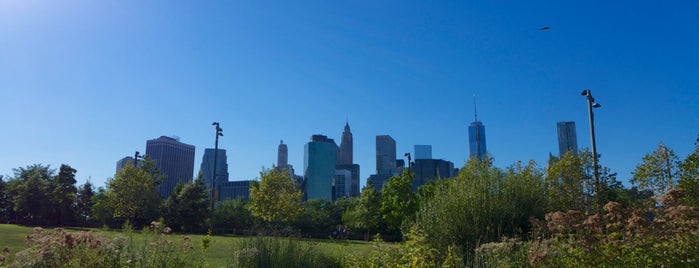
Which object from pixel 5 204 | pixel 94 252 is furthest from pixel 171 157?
pixel 94 252

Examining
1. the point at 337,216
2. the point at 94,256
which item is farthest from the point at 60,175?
the point at 94,256

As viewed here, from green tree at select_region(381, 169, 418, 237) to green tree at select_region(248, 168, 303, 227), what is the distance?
5.42 meters

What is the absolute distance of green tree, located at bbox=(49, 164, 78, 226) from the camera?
3353 centimetres

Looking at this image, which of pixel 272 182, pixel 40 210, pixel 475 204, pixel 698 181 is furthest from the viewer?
pixel 40 210

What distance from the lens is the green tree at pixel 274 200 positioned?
27.9m

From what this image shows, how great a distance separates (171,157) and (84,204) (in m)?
56.4

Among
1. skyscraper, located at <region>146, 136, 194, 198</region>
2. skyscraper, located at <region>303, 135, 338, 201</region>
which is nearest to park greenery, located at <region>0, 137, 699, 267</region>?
skyscraper, located at <region>146, 136, 194, 198</region>

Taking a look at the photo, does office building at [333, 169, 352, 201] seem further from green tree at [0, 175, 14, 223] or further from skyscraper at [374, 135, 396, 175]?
green tree at [0, 175, 14, 223]

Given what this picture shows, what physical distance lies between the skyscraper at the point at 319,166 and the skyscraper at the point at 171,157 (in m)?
31.8

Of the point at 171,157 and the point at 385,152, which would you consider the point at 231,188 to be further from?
the point at 385,152

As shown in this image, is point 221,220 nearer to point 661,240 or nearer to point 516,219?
point 516,219

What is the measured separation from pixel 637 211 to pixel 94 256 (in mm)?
6861

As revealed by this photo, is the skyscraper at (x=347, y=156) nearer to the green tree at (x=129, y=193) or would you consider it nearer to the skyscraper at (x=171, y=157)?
the skyscraper at (x=171, y=157)

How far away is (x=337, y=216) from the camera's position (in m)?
37.1
